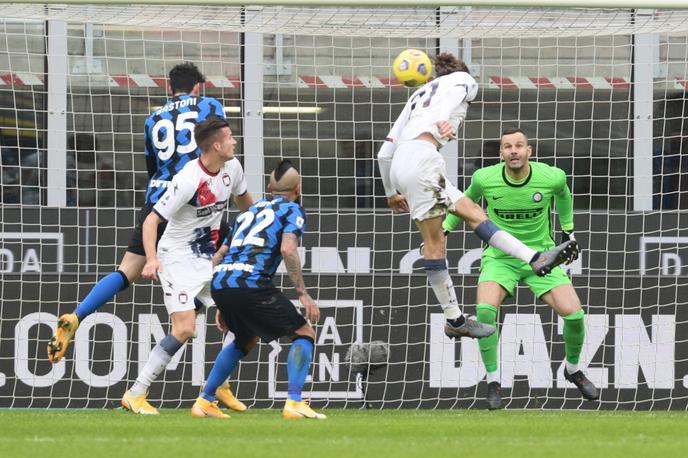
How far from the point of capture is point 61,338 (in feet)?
31.8

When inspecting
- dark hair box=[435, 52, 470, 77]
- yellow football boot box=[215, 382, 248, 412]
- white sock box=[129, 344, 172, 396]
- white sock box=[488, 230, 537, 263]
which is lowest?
yellow football boot box=[215, 382, 248, 412]

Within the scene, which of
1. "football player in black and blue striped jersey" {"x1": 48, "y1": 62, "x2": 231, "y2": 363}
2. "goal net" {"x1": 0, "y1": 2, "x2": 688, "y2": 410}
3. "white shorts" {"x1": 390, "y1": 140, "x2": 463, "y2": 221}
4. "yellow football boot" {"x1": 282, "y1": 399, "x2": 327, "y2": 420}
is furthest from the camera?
"goal net" {"x1": 0, "y1": 2, "x2": 688, "y2": 410}

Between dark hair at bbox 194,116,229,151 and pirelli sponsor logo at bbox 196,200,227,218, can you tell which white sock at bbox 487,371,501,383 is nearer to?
pirelli sponsor logo at bbox 196,200,227,218

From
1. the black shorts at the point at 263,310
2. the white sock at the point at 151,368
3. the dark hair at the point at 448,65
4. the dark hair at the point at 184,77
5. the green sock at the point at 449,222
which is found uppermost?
the dark hair at the point at 448,65

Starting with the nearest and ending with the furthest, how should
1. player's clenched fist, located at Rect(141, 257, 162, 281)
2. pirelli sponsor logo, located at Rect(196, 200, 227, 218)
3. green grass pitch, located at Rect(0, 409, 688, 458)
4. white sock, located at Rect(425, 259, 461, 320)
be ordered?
green grass pitch, located at Rect(0, 409, 688, 458) < player's clenched fist, located at Rect(141, 257, 162, 281) < pirelli sponsor logo, located at Rect(196, 200, 227, 218) < white sock, located at Rect(425, 259, 461, 320)

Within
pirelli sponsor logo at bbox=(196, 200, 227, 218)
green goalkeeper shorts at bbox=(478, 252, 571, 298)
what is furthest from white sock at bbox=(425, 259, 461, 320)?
pirelli sponsor logo at bbox=(196, 200, 227, 218)

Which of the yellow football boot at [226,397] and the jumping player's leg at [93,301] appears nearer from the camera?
the jumping player's leg at [93,301]

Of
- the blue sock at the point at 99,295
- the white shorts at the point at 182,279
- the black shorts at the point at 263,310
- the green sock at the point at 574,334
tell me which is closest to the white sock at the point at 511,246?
the green sock at the point at 574,334

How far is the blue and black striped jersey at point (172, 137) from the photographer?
1003cm

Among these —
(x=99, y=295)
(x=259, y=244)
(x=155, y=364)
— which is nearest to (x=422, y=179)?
(x=259, y=244)

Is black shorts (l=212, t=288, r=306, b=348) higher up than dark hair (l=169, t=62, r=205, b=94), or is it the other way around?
dark hair (l=169, t=62, r=205, b=94)

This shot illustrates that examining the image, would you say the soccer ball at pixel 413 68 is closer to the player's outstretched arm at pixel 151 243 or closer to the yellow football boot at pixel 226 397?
the player's outstretched arm at pixel 151 243

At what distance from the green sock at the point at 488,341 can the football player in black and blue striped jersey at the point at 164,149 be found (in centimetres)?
238

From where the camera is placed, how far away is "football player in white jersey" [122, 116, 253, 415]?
30.8 feet
